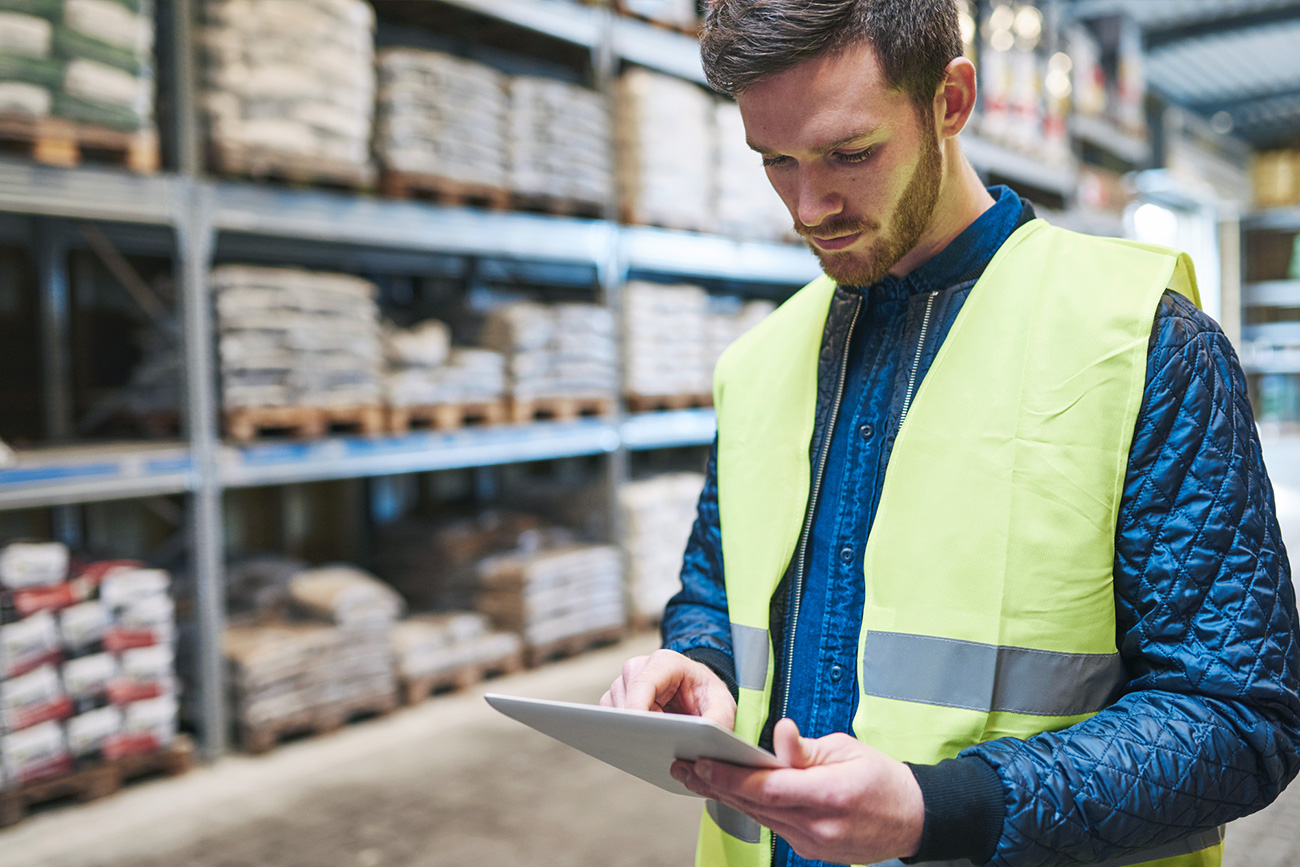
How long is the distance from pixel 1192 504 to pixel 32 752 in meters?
4.18

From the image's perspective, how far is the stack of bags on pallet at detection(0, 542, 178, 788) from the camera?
3.70 meters

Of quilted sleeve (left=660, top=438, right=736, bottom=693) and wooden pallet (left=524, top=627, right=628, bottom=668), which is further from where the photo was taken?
wooden pallet (left=524, top=627, right=628, bottom=668)

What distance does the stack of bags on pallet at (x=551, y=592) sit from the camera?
565 centimetres

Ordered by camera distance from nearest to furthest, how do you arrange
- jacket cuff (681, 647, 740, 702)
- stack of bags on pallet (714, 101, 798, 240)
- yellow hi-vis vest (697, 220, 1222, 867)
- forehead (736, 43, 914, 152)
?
yellow hi-vis vest (697, 220, 1222, 867) < forehead (736, 43, 914, 152) < jacket cuff (681, 647, 740, 702) < stack of bags on pallet (714, 101, 798, 240)

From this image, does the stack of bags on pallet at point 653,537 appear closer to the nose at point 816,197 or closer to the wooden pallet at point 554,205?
the wooden pallet at point 554,205

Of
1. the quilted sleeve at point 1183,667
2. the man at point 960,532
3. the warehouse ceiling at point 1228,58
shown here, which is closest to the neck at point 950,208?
the man at point 960,532

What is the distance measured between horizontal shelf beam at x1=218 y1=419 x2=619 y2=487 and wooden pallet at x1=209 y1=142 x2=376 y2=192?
131cm

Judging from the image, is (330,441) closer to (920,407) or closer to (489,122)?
(489,122)

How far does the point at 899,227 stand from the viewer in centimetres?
144

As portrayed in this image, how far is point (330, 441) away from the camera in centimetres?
477

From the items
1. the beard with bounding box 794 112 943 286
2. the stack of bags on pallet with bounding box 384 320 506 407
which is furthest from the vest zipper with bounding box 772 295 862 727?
the stack of bags on pallet with bounding box 384 320 506 407

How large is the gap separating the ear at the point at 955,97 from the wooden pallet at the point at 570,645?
470 centimetres

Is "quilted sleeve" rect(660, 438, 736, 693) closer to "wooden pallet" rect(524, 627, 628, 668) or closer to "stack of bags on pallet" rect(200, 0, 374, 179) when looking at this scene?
"stack of bags on pallet" rect(200, 0, 374, 179)

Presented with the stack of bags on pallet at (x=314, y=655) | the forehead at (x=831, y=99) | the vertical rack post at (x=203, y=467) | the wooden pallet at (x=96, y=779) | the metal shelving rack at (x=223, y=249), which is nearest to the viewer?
the forehead at (x=831, y=99)
